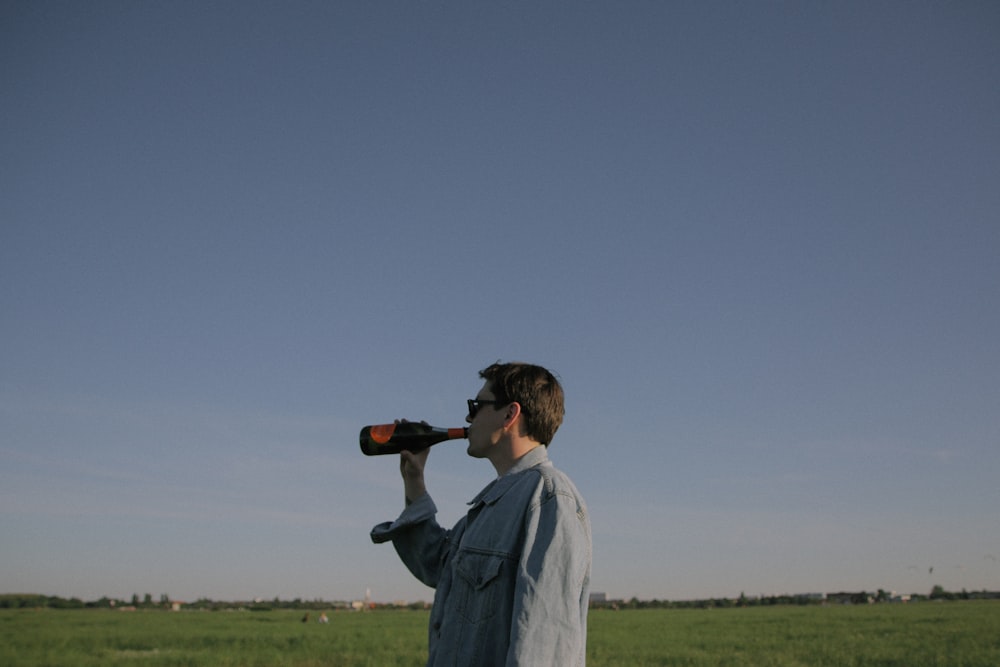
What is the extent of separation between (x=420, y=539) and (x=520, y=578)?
2.98 feet

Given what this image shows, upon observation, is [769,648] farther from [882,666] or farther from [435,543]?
[435,543]

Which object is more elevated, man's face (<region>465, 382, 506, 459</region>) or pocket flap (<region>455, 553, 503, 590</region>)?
man's face (<region>465, 382, 506, 459</region>)

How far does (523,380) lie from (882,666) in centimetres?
1490

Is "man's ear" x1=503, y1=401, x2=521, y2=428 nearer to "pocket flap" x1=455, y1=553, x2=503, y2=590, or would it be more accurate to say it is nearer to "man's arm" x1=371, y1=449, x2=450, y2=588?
"pocket flap" x1=455, y1=553, x2=503, y2=590

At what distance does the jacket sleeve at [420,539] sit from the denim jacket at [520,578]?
0.81 feet

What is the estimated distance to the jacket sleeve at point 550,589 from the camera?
2152mm

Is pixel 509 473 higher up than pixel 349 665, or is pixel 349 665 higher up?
pixel 509 473

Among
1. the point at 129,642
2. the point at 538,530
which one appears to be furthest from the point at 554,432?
the point at 129,642

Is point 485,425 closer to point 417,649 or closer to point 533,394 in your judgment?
point 533,394

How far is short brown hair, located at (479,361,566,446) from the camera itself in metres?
2.76

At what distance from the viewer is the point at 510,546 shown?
2.40 m

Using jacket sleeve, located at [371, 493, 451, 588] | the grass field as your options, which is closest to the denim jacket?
jacket sleeve, located at [371, 493, 451, 588]

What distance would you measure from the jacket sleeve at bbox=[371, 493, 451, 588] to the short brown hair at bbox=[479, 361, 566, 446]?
25.6 inches

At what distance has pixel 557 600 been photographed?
221 cm
